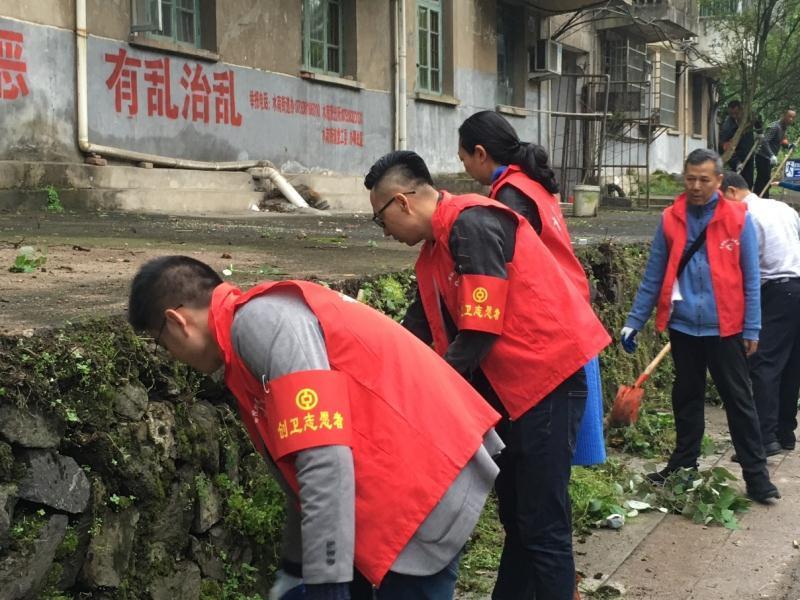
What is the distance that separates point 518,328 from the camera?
127 inches

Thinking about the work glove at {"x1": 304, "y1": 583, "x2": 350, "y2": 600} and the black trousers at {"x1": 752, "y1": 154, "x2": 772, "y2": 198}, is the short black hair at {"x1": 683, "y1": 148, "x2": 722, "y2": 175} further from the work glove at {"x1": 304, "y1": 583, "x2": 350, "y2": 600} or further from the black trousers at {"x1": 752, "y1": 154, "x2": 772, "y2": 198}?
the black trousers at {"x1": 752, "y1": 154, "x2": 772, "y2": 198}

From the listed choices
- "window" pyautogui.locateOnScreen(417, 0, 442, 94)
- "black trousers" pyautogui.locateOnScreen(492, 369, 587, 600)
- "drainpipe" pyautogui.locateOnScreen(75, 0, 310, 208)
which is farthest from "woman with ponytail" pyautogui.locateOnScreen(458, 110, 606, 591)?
"window" pyautogui.locateOnScreen(417, 0, 442, 94)

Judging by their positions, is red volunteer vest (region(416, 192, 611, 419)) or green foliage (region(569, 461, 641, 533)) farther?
green foliage (region(569, 461, 641, 533))

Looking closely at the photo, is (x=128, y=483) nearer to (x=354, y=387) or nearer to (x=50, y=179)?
(x=354, y=387)

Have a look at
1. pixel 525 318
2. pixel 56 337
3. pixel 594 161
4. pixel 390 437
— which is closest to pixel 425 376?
pixel 390 437

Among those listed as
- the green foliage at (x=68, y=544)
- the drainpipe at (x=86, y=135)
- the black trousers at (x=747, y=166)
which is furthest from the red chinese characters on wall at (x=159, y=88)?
the black trousers at (x=747, y=166)

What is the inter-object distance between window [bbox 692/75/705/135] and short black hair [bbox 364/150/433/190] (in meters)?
28.2

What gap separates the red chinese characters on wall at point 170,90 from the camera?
10.1m

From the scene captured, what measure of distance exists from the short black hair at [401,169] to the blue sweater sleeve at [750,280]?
9.05ft

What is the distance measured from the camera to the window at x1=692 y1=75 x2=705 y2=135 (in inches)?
1181

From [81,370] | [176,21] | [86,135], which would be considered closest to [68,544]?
[81,370]

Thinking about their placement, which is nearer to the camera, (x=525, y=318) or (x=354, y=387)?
(x=354, y=387)

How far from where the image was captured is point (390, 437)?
219 cm

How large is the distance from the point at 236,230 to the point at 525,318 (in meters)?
5.46
